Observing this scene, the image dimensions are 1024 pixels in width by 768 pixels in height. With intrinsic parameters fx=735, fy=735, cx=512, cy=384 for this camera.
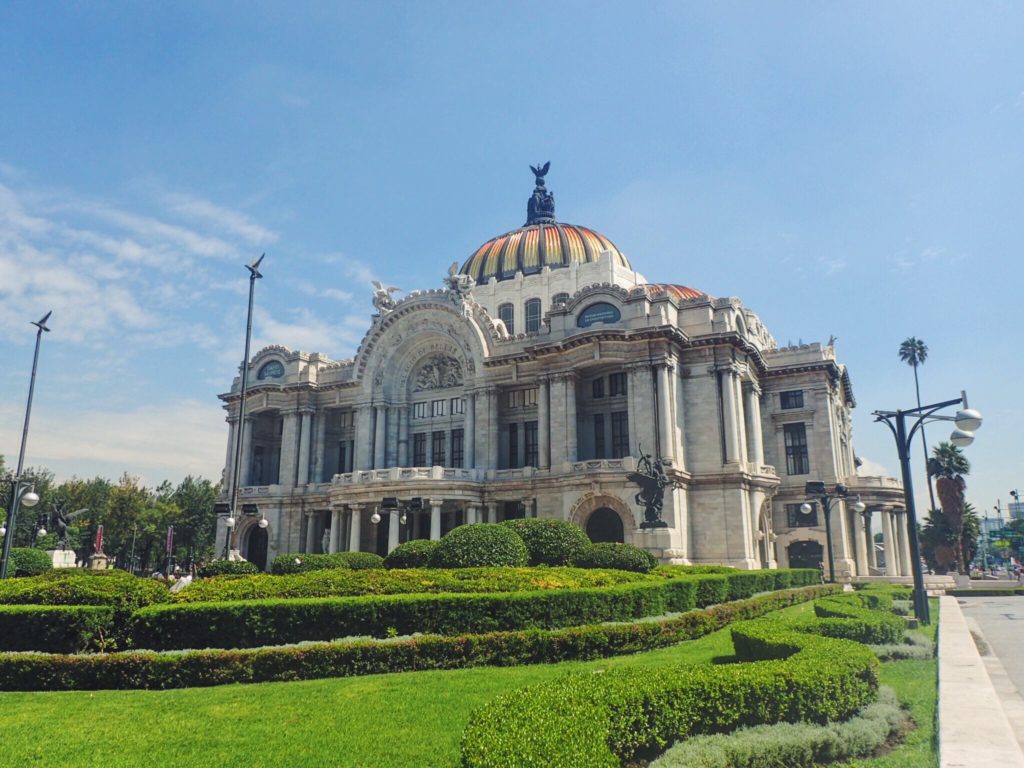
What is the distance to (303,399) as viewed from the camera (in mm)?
57781

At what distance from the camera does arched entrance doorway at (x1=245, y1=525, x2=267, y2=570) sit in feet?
192

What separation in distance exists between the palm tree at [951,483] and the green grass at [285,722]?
67043 millimetres

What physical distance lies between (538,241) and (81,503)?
171 ft

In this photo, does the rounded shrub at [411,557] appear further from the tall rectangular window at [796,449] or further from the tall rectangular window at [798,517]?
the tall rectangular window at [796,449]

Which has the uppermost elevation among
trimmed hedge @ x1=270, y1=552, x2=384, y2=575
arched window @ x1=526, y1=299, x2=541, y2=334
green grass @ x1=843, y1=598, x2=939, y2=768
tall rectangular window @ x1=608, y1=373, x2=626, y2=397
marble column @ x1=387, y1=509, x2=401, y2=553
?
arched window @ x1=526, y1=299, x2=541, y2=334

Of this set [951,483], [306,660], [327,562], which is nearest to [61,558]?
[327,562]

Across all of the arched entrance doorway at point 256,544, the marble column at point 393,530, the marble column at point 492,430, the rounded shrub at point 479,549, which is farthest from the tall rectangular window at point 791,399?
the arched entrance doorway at point 256,544

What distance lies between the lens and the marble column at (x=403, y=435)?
54222 mm

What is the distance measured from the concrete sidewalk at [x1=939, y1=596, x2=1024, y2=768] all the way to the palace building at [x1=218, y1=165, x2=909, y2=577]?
26.6m

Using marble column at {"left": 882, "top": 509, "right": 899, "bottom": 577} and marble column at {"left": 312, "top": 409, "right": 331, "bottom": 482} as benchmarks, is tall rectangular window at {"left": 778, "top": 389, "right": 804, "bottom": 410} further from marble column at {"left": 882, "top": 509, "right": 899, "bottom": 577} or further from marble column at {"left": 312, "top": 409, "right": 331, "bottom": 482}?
marble column at {"left": 312, "top": 409, "right": 331, "bottom": 482}

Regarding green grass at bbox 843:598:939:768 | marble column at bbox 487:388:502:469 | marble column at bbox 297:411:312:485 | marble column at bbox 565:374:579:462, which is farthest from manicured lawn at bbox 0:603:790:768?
marble column at bbox 297:411:312:485

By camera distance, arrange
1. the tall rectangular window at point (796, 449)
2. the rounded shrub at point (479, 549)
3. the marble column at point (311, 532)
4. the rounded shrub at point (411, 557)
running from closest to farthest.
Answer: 1. the rounded shrub at point (479, 549)
2. the rounded shrub at point (411, 557)
3. the tall rectangular window at point (796, 449)
4. the marble column at point (311, 532)

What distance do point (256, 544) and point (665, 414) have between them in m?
35.3

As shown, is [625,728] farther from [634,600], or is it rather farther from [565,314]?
[565,314]
